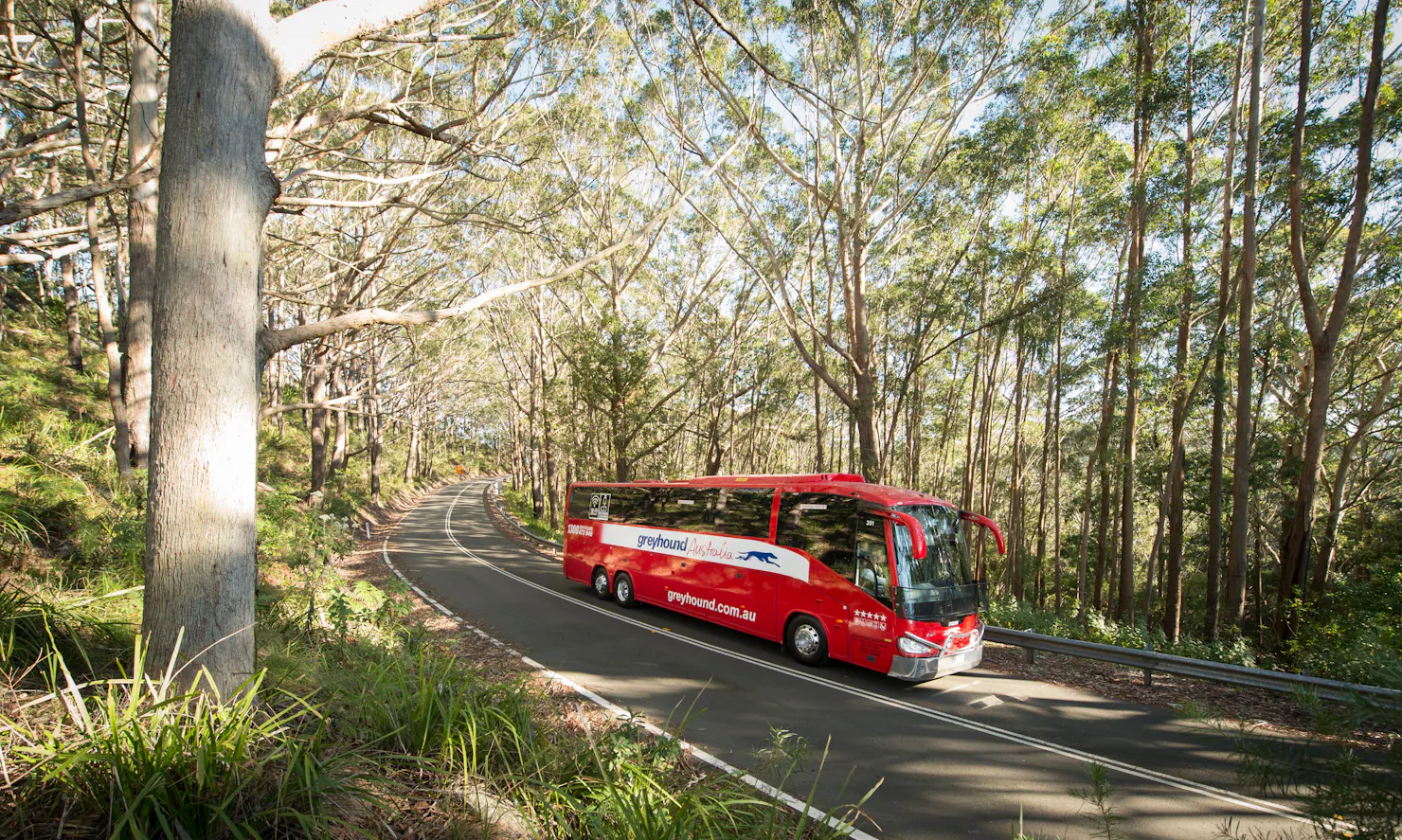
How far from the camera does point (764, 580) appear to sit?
949cm

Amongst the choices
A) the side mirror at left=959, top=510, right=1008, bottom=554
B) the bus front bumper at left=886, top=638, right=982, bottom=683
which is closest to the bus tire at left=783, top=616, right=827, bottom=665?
the bus front bumper at left=886, top=638, right=982, bottom=683

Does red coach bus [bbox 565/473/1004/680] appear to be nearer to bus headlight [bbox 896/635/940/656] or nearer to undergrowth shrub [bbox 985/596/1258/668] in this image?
bus headlight [bbox 896/635/940/656]

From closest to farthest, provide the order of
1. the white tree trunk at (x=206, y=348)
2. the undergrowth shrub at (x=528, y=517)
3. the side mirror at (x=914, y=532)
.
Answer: the white tree trunk at (x=206, y=348) → the side mirror at (x=914, y=532) → the undergrowth shrub at (x=528, y=517)

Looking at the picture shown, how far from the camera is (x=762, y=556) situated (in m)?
9.52

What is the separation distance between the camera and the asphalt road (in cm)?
490

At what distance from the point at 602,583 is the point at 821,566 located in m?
6.28

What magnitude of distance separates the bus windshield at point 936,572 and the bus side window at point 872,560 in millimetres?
173

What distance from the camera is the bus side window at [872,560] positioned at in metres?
7.77

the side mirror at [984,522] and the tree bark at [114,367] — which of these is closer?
the tree bark at [114,367]

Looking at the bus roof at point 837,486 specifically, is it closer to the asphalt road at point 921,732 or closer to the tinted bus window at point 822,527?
the tinted bus window at point 822,527

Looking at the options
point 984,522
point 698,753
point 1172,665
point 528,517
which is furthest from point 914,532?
point 528,517

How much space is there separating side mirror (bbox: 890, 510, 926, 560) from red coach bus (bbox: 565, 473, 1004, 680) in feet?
0.05

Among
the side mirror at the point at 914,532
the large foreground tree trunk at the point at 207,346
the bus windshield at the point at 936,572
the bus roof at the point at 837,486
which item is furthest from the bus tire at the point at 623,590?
the large foreground tree trunk at the point at 207,346

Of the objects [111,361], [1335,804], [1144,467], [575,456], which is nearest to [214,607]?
[1335,804]
